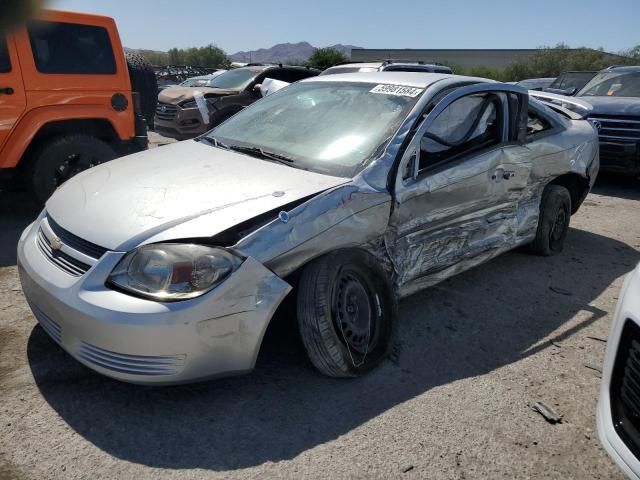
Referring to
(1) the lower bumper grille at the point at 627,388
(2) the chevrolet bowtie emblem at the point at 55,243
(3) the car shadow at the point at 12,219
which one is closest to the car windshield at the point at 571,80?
(3) the car shadow at the point at 12,219

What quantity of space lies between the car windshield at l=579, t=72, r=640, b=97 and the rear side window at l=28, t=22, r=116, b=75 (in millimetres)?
7677

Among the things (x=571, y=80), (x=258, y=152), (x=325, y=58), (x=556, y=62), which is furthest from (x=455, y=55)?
(x=258, y=152)

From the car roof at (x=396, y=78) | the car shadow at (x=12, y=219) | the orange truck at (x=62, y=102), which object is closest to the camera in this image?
the car roof at (x=396, y=78)

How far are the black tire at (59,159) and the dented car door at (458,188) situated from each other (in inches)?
142

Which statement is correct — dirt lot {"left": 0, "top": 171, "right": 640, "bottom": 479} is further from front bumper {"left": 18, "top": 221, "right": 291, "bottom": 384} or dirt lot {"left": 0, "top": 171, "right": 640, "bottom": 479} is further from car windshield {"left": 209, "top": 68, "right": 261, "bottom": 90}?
car windshield {"left": 209, "top": 68, "right": 261, "bottom": 90}

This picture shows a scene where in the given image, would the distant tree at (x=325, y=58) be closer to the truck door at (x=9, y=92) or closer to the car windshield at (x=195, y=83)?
the car windshield at (x=195, y=83)

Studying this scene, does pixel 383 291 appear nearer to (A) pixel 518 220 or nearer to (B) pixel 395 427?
(B) pixel 395 427

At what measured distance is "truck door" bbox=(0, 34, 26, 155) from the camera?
4832 millimetres

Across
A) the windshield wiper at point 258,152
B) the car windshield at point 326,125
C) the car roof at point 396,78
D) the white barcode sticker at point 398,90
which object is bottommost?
the windshield wiper at point 258,152

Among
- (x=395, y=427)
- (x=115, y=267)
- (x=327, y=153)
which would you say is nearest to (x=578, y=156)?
(x=327, y=153)

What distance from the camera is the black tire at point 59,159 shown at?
521 centimetres

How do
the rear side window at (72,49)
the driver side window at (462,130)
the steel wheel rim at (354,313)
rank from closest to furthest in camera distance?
Answer: the steel wheel rim at (354,313) < the driver side window at (462,130) < the rear side window at (72,49)

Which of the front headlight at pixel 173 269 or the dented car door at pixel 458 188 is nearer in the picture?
the front headlight at pixel 173 269

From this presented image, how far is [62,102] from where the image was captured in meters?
5.22
